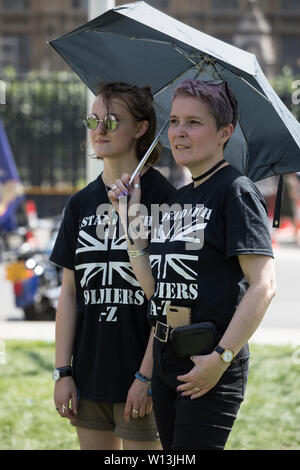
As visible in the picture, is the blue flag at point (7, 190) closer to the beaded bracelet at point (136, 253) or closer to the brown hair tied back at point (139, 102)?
the brown hair tied back at point (139, 102)

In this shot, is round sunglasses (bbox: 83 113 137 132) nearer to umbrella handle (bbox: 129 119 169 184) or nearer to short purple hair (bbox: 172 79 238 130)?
umbrella handle (bbox: 129 119 169 184)

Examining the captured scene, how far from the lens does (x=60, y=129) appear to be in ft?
62.6

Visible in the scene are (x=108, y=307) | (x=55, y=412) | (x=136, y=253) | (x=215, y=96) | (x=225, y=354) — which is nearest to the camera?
(x=225, y=354)

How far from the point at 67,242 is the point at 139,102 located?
61 centimetres

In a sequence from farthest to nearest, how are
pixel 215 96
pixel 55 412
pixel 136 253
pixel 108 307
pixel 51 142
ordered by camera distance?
pixel 51 142, pixel 55 412, pixel 108 307, pixel 136 253, pixel 215 96

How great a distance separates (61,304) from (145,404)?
0.53 m

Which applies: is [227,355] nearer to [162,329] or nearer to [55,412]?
[162,329]

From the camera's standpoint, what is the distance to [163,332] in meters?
2.65

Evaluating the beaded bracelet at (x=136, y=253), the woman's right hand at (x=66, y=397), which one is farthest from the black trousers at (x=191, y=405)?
the woman's right hand at (x=66, y=397)

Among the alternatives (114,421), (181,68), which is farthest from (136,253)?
→ (181,68)

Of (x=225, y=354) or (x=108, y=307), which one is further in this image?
(x=108, y=307)

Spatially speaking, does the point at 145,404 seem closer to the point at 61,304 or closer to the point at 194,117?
the point at 61,304
